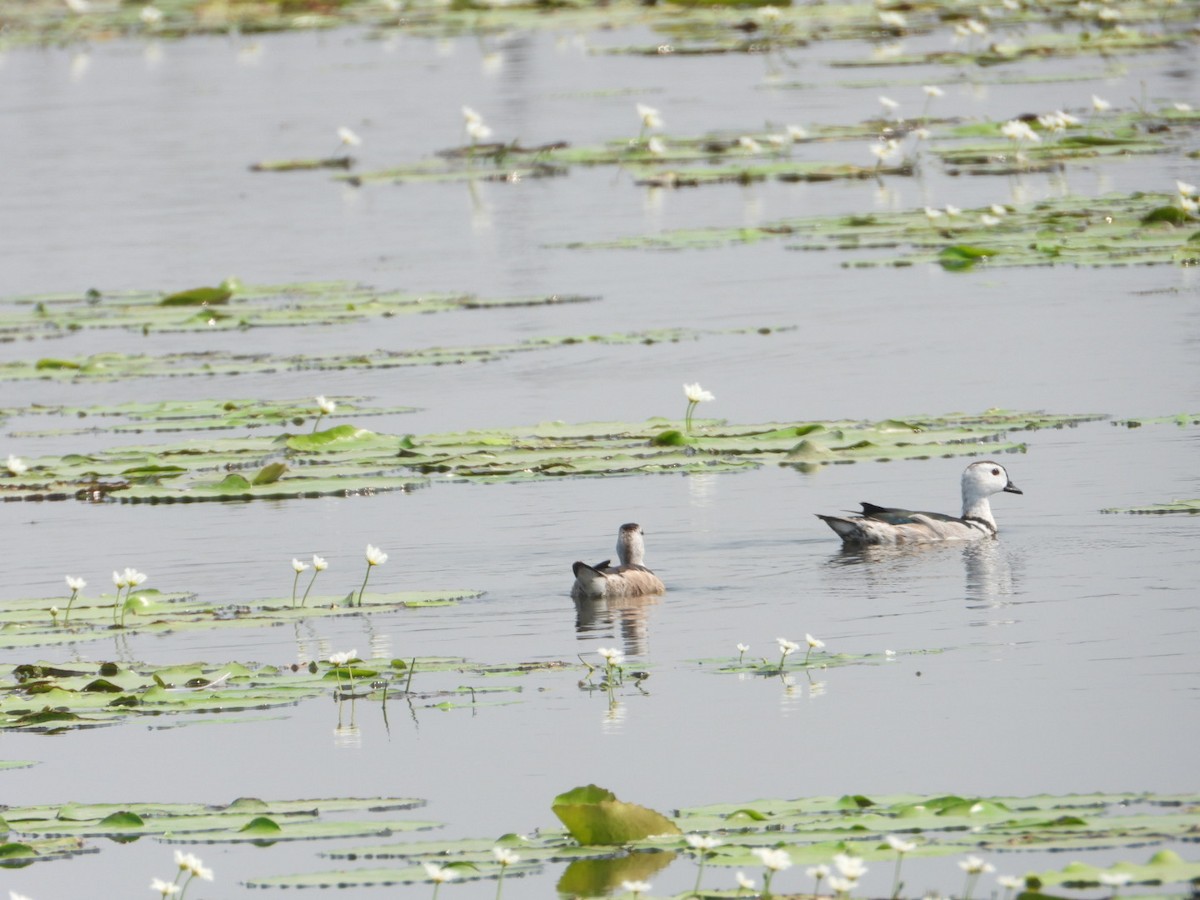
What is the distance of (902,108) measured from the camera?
98.3 ft

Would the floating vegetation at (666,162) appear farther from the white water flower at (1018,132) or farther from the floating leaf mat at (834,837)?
the floating leaf mat at (834,837)

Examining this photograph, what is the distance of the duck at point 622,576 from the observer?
10508mm

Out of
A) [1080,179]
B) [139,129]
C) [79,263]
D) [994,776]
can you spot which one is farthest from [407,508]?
[139,129]

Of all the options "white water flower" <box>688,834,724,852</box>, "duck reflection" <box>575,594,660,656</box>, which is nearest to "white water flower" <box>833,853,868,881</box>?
"white water flower" <box>688,834,724,852</box>

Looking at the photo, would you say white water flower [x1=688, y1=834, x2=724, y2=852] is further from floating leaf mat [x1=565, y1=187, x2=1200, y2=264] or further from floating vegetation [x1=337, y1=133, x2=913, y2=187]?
floating vegetation [x1=337, y1=133, x2=913, y2=187]

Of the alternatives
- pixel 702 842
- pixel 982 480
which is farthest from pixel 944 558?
pixel 702 842

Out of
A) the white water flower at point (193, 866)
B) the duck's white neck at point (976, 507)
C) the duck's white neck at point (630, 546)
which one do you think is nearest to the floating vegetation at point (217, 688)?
the duck's white neck at point (630, 546)

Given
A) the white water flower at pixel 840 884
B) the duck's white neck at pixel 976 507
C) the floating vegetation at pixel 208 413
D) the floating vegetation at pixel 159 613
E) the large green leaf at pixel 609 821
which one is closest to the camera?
the white water flower at pixel 840 884

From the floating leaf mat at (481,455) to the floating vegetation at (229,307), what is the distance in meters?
3.94

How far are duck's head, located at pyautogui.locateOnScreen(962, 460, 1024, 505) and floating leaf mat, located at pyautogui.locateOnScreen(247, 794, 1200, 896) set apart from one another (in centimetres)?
501

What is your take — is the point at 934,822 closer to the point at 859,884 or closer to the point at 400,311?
the point at 859,884

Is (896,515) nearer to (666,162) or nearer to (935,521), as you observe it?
(935,521)

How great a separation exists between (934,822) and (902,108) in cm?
2399

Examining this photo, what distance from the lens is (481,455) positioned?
12.9 m
